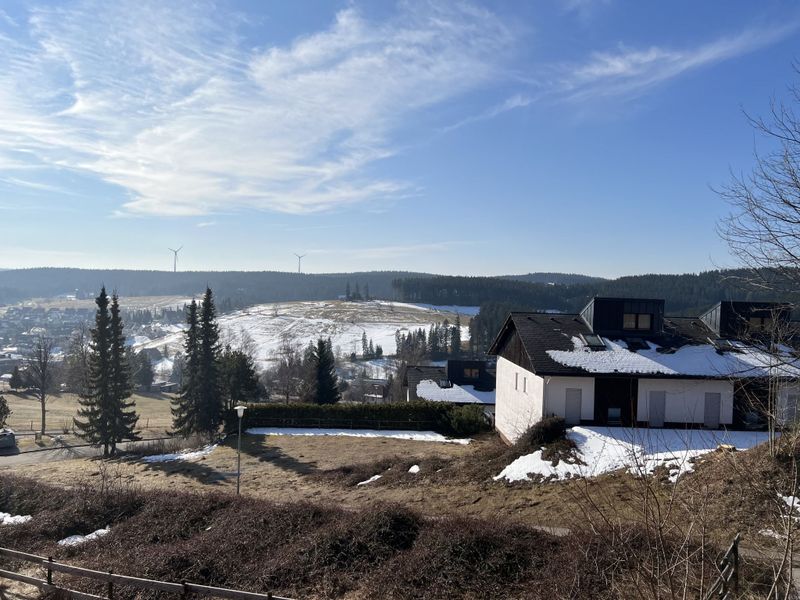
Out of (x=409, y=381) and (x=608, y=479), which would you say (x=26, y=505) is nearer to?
(x=608, y=479)

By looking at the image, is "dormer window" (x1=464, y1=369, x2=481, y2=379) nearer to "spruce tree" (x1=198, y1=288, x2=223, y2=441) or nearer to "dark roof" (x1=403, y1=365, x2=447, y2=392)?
"dark roof" (x1=403, y1=365, x2=447, y2=392)

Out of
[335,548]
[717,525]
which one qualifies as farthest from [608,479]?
[335,548]

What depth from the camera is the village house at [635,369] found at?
2344cm

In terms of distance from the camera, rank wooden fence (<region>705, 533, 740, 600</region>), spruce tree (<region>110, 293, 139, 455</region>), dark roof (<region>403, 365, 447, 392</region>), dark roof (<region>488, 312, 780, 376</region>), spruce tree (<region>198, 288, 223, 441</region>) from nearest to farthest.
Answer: wooden fence (<region>705, 533, 740, 600</region>), dark roof (<region>488, 312, 780, 376</region>), spruce tree (<region>110, 293, 139, 455</region>), spruce tree (<region>198, 288, 223, 441</region>), dark roof (<region>403, 365, 447, 392</region>)

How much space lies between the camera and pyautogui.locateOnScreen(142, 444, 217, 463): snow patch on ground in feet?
110

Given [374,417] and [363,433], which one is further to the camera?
[374,417]

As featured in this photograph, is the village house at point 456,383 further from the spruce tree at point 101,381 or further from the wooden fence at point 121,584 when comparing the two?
the wooden fence at point 121,584

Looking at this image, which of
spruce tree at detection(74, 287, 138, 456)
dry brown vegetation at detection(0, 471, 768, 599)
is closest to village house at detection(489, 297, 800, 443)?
dry brown vegetation at detection(0, 471, 768, 599)

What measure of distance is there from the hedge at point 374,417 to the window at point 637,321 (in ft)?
43.6

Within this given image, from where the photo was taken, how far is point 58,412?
6588cm

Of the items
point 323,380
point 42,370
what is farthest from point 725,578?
point 42,370

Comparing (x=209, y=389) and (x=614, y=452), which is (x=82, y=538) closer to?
(x=614, y=452)

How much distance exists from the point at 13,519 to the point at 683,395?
1057 inches

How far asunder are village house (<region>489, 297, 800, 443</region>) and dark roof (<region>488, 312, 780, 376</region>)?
50 millimetres
